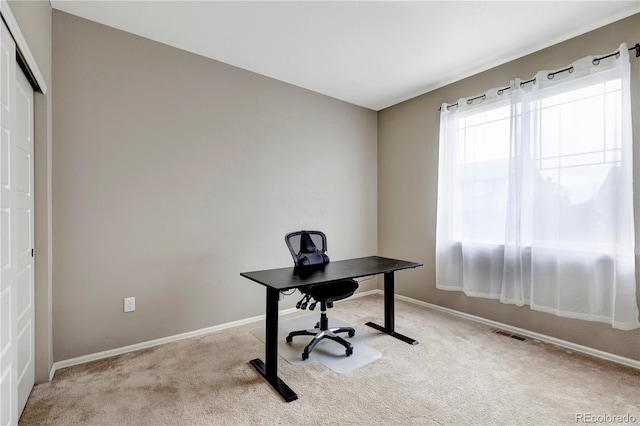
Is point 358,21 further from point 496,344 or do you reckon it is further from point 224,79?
point 496,344

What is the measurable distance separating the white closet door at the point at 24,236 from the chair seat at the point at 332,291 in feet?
5.83

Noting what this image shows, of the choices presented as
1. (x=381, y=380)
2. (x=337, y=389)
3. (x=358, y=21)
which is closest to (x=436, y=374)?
(x=381, y=380)

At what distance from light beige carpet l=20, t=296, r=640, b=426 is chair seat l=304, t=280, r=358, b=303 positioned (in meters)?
0.50

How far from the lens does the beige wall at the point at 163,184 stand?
7.78 ft

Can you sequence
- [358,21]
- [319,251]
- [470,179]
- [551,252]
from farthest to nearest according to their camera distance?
[470,179], [319,251], [551,252], [358,21]

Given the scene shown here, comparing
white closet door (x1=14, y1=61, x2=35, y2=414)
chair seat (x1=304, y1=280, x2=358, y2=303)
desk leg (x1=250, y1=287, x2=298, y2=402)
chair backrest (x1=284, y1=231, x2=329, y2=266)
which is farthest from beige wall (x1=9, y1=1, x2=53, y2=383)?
chair seat (x1=304, y1=280, x2=358, y2=303)

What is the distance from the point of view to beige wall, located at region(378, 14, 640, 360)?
7.97 ft

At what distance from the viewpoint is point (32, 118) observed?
204 cm

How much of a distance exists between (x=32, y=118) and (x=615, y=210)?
417cm

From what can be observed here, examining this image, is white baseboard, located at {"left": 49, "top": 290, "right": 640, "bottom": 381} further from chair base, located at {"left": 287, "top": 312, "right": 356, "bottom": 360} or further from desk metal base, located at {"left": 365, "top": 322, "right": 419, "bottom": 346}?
desk metal base, located at {"left": 365, "top": 322, "right": 419, "bottom": 346}

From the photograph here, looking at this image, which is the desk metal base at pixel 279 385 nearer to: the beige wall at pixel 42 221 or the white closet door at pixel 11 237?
the white closet door at pixel 11 237

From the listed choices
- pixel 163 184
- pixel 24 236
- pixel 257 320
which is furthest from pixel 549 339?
pixel 24 236

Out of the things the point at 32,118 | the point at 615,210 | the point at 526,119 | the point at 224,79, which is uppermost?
the point at 224,79

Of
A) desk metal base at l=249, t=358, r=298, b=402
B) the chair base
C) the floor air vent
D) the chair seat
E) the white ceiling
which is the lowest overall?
the floor air vent
